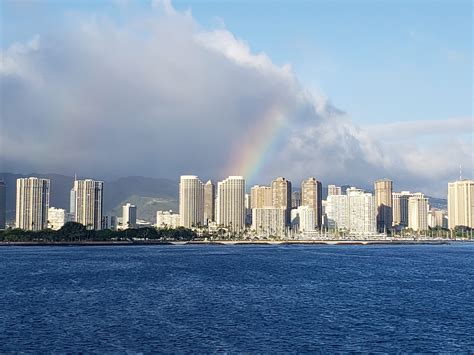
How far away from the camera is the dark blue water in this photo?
3931 centimetres

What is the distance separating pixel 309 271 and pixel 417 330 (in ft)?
168

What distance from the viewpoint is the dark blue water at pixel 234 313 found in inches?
1548

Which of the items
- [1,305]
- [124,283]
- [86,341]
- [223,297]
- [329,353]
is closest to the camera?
[329,353]

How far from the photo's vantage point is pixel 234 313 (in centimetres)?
5059

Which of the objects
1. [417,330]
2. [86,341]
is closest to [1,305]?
[86,341]

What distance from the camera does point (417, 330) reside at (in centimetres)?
4369

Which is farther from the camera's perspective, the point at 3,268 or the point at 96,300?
the point at 3,268

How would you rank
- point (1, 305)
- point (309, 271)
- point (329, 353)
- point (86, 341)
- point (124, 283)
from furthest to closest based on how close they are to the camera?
point (309, 271)
point (124, 283)
point (1, 305)
point (86, 341)
point (329, 353)

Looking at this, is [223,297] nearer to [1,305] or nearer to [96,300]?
[96,300]

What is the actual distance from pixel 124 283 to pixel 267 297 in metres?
21.3

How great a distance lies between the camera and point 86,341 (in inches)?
1555

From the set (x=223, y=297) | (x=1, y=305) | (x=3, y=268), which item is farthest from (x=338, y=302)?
(x=3, y=268)

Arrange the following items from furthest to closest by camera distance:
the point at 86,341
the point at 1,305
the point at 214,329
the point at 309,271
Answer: the point at 309,271, the point at 1,305, the point at 214,329, the point at 86,341

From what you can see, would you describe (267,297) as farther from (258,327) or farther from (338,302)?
(258,327)
